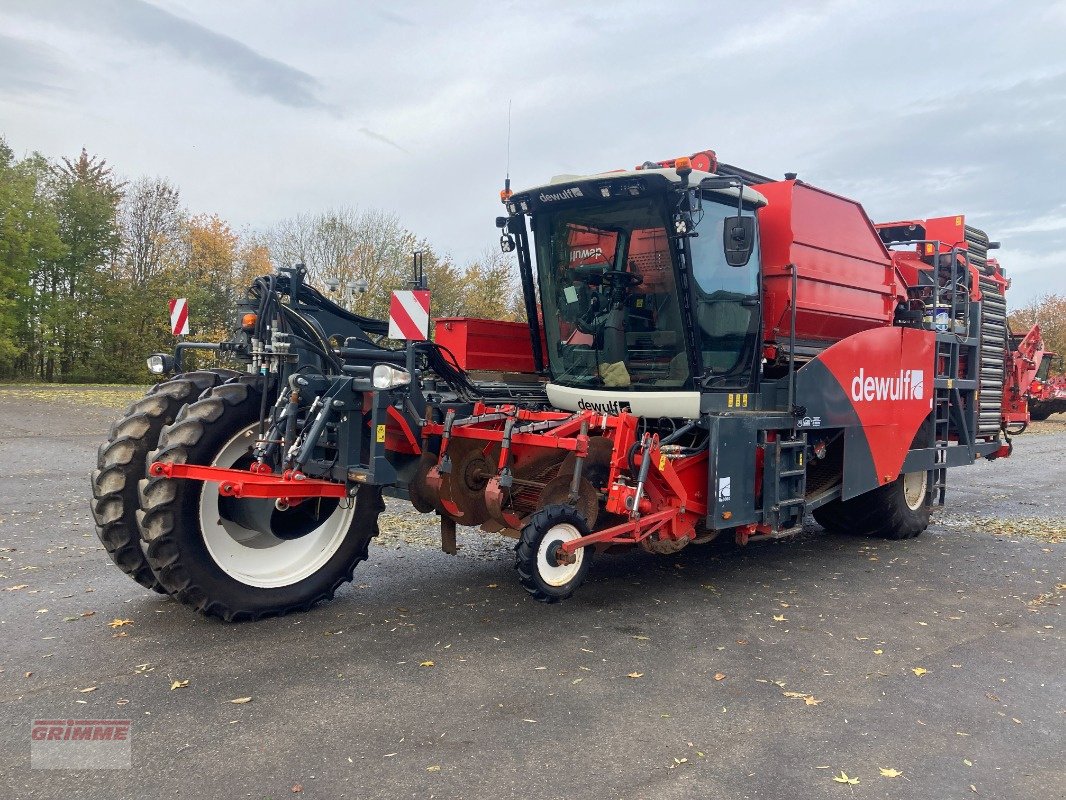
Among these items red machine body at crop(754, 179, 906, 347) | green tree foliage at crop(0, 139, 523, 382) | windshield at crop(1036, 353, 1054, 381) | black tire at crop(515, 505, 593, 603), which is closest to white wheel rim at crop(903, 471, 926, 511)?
red machine body at crop(754, 179, 906, 347)

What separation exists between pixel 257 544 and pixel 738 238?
3807 millimetres

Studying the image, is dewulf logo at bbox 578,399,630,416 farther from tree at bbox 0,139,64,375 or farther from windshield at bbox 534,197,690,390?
tree at bbox 0,139,64,375

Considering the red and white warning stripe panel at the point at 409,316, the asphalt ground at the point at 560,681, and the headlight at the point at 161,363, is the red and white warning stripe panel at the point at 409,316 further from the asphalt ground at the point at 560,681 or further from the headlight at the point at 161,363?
the asphalt ground at the point at 560,681

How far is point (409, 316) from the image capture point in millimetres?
5375

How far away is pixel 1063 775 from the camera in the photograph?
3.33 metres

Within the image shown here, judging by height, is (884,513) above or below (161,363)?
below

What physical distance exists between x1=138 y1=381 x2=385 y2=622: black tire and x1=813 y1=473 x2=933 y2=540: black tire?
5385 millimetres

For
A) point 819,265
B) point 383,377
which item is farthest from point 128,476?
point 819,265

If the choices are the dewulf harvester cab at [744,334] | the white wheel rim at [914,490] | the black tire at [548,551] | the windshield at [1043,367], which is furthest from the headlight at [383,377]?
the windshield at [1043,367]

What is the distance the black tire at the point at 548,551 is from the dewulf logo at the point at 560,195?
7.80 feet

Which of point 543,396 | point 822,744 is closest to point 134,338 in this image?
point 543,396

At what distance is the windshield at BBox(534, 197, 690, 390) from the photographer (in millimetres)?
5898

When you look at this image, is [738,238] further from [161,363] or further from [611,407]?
[161,363]

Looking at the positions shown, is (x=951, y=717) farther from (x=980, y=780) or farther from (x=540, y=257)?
(x=540, y=257)
